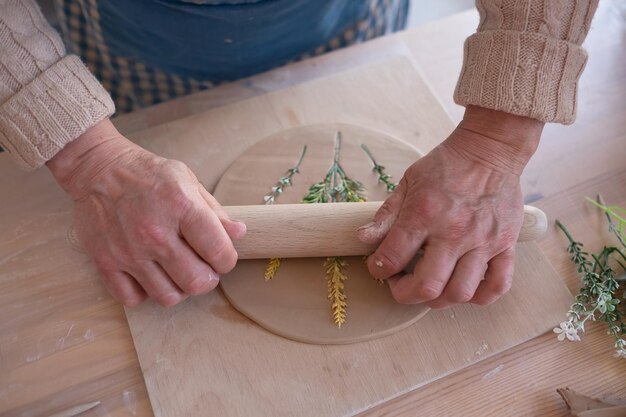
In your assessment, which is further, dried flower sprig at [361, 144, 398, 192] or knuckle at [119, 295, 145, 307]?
dried flower sprig at [361, 144, 398, 192]

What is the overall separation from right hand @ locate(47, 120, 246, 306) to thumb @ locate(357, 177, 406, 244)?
202 mm

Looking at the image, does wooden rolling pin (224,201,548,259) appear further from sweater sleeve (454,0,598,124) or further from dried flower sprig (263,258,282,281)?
sweater sleeve (454,0,598,124)

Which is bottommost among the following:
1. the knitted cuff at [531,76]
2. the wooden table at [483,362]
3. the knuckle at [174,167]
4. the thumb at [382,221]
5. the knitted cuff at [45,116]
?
the wooden table at [483,362]

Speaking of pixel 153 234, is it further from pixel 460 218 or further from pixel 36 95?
pixel 460 218

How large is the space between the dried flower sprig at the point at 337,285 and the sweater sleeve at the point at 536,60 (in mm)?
361

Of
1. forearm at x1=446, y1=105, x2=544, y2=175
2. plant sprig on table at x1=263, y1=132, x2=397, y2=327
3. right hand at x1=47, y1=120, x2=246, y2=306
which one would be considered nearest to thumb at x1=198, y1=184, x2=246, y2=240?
right hand at x1=47, y1=120, x2=246, y2=306

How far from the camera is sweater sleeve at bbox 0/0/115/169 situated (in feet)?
3.08

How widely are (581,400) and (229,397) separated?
55cm

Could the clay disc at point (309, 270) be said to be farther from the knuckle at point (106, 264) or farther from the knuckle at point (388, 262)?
the knuckle at point (106, 264)

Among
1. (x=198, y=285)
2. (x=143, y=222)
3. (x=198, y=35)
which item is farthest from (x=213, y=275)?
(x=198, y=35)

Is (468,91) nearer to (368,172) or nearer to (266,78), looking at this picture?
(368,172)

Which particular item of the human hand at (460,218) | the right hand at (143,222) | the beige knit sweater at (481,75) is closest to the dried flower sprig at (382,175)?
the human hand at (460,218)

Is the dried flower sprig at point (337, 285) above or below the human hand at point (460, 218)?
below

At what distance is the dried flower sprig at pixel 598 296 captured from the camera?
0.96 m
